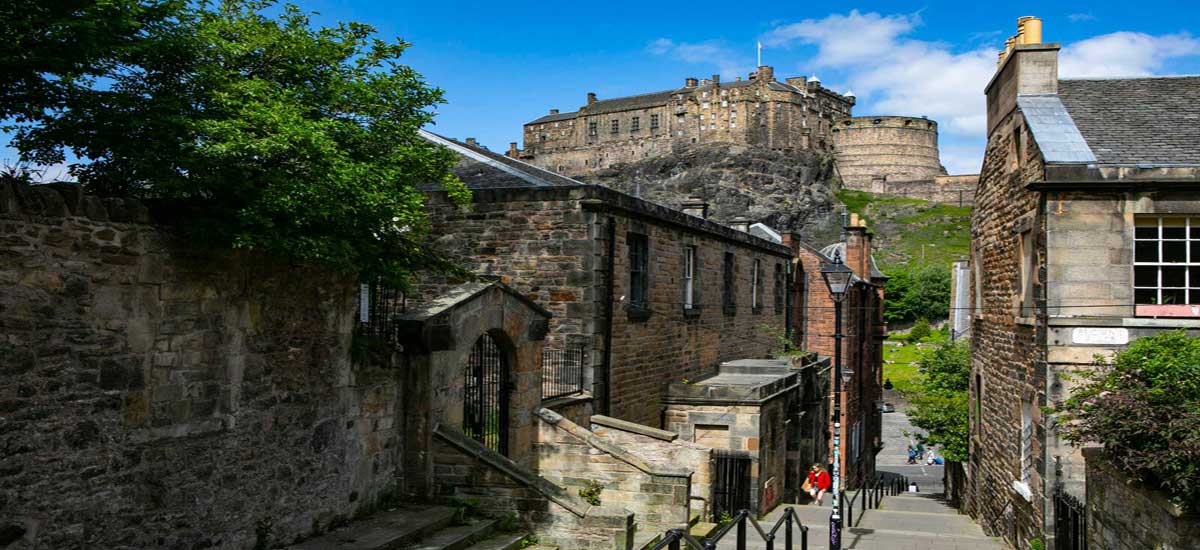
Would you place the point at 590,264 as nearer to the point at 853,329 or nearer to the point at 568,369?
the point at 568,369

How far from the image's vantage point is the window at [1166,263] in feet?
40.3

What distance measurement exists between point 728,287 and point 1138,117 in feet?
36.4

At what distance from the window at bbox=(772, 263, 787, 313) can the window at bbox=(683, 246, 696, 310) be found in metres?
8.62

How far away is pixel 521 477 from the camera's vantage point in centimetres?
1138

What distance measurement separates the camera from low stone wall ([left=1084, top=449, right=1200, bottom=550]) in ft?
25.6

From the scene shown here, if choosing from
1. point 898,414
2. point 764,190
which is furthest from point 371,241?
point 764,190

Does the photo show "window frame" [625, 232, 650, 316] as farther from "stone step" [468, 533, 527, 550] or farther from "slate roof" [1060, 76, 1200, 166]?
"slate roof" [1060, 76, 1200, 166]

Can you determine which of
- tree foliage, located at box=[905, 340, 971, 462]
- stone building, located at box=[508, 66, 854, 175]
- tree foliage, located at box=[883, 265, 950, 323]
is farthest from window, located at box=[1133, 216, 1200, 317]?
stone building, located at box=[508, 66, 854, 175]

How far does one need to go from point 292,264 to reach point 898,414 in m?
59.2

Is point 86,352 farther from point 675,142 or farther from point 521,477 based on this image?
point 675,142

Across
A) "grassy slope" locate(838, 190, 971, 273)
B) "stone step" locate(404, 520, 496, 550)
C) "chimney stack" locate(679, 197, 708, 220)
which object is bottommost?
"stone step" locate(404, 520, 496, 550)

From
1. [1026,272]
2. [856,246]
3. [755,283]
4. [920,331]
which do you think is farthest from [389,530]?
[920,331]

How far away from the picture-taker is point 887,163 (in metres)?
112

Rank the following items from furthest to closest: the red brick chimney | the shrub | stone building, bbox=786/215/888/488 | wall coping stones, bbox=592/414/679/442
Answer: the shrub
the red brick chimney
stone building, bbox=786/215/888/488
wall coping stones, bbox=592/414/679/442
